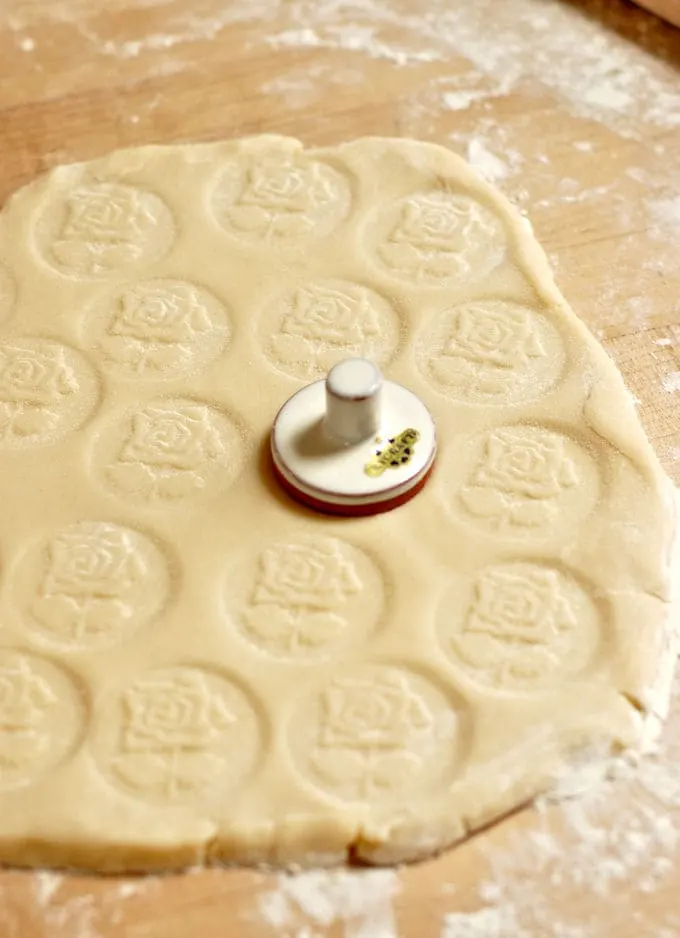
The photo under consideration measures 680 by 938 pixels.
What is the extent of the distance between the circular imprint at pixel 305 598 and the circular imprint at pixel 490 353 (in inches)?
9.9

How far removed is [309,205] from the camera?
154 centimetres

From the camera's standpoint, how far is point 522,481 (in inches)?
49.6

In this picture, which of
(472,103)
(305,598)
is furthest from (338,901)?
(472,103)

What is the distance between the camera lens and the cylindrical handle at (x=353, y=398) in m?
1.20

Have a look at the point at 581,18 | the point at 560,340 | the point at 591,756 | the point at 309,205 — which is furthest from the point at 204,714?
the point at 581,18

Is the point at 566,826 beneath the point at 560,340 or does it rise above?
beneath

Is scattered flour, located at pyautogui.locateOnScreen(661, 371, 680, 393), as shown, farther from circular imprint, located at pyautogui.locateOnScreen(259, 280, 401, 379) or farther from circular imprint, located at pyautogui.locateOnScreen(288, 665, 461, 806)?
circular imprint, located at pyautogui.locateOnScreen(288, 665, 461, 806)

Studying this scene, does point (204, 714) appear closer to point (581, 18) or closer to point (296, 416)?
point (296, 416)

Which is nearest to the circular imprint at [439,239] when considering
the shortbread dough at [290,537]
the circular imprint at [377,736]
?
the shortbread dough at [290,537]

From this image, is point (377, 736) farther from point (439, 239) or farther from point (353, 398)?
point (439, 239)

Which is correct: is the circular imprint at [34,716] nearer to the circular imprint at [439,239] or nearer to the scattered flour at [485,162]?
the circular imprint at [439,239]

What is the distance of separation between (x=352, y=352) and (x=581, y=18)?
86cm

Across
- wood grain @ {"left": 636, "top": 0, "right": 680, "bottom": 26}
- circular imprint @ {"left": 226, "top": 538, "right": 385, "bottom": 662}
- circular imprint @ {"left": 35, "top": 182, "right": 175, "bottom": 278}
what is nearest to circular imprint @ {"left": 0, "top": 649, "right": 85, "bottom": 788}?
circular imprint @ {"left": 226, "top": 538, "right": 385, "bottom": 662}

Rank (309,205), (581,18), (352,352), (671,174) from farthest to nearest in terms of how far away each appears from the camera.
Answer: (581,18)
(671,174)
(309,205)
(352,352)
